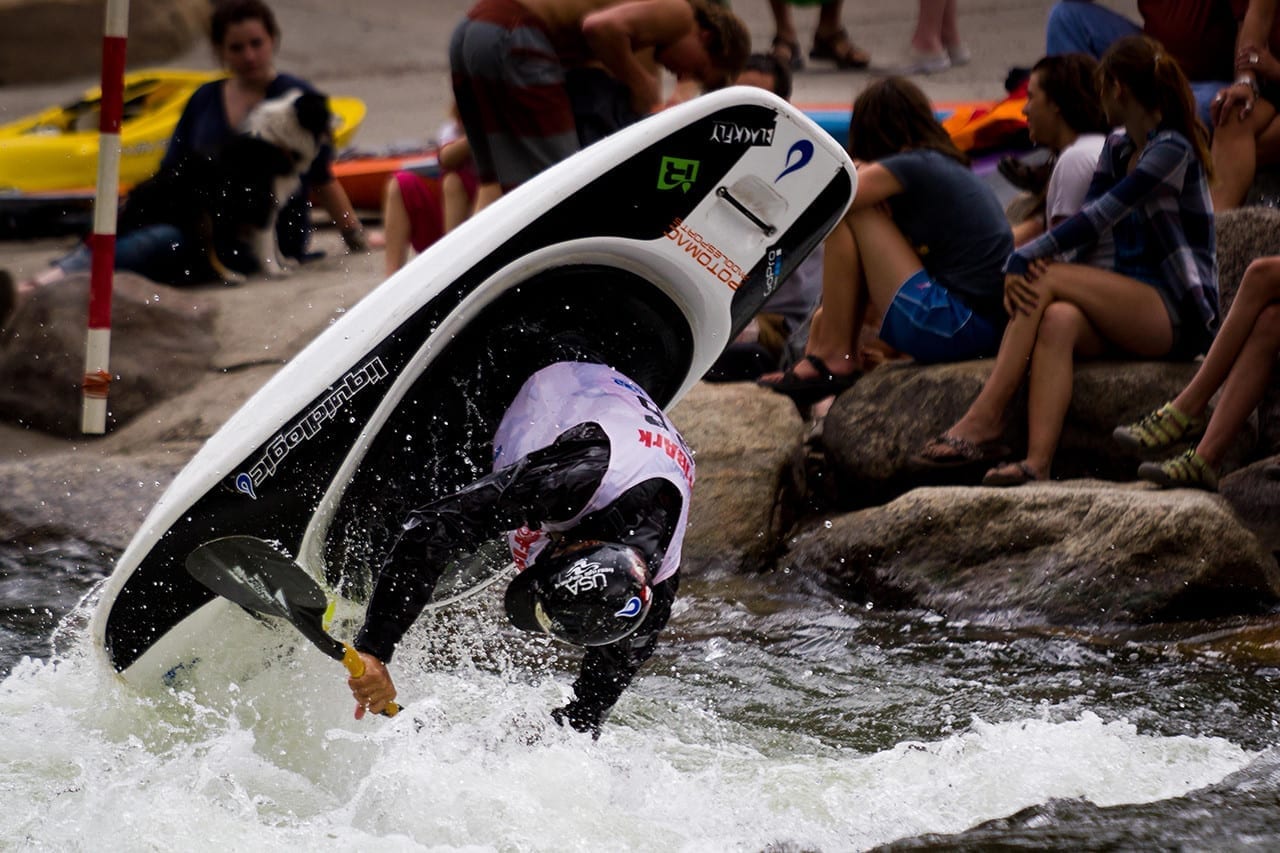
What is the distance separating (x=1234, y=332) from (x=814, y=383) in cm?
138

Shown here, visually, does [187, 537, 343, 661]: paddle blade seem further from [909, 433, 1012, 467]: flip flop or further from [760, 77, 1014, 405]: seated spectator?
[760, 77, 1014, 405]: seated spectator

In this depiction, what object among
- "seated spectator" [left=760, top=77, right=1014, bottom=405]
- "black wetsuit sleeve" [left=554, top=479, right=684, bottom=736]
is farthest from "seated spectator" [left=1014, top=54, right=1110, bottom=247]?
"black wetsuit sleeve" [left=554, top=479, right=684, bottom=736]

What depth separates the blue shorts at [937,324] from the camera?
4.80 meters

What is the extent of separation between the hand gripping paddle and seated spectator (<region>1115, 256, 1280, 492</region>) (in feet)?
7.85

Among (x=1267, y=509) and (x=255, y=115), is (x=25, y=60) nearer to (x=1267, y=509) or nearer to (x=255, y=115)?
(x=255, y=115)

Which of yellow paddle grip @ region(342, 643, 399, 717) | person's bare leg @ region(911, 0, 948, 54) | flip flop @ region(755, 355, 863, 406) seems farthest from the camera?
person's bare leg @ region(911, 0, 948, 54)

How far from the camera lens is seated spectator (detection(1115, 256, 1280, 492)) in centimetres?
408

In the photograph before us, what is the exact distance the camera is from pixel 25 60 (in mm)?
12031

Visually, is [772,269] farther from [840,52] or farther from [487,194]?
[840,52]

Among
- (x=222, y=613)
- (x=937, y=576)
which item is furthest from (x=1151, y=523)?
(x=222, y=613)

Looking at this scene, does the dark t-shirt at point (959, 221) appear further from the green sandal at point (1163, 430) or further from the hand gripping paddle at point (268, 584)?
the hand gripping paddle at point (268, 584)

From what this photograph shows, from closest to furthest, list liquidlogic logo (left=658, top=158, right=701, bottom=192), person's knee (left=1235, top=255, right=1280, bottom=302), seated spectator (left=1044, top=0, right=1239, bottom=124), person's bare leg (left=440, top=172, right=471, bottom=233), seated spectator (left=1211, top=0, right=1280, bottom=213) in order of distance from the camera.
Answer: liquidlogic logo (left=658, top=158, right=701, bottom=192)
person's knee (left=1235, top=255, right=1280, bottom=302)
seated spectator (left=1211, top=0, right=1280, bottom=213)
seated spectator (left=1044, top=0, right=1239, bottom=124)
person's bare leg (left=440, top=172, right=471, bottom=233)

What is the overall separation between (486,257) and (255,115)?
11.6 ft

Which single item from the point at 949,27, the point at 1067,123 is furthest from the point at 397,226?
the point at 949,27
